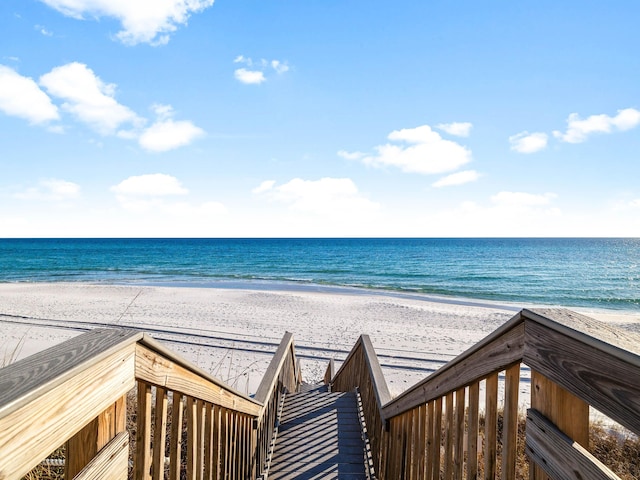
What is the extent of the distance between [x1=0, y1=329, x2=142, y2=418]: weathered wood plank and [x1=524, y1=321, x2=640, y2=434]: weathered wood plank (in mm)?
1274

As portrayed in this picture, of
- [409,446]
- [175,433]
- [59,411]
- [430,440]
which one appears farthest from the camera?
[409,446]

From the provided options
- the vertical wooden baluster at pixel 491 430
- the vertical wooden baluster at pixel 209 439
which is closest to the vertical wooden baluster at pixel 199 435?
the vertical wooden baluster at pixel 209 439

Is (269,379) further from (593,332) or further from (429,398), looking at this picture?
(593,332)

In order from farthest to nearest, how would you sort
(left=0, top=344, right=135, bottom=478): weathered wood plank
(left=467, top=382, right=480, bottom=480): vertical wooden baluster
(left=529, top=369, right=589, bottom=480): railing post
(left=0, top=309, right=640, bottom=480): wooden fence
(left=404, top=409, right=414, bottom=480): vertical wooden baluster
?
(left=404, top=409, right=414, bottom=480): vertical wooden baluster
(left=467, top=382, right=480, bottom=480): vertical wooden baluster
(left=529, top=369, right=589, bottom=480): railing post
(left=0, top=309, right=640, bottom=480): wooden fence
(left=0, top=344, right=135, bottom=478): weathered wood plank

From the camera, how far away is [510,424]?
1.34 metres

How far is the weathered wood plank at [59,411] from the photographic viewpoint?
731mm

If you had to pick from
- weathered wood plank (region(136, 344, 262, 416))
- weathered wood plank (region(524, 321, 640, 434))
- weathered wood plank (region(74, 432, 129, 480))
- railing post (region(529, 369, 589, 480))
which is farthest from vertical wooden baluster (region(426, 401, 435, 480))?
weathered wood plank (region(74, 432, 129, 480))

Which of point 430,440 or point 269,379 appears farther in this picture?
point 269,379

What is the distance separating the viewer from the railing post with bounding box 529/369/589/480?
110 cm

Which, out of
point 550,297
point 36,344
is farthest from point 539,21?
point 550,297

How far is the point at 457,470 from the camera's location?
5.75 feet

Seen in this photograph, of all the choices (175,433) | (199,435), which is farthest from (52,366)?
(199,435)

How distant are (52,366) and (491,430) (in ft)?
4.84

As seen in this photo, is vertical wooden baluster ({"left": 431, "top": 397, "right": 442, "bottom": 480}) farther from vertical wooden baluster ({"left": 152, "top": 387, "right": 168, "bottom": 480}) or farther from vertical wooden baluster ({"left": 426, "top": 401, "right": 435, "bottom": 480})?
vertical wooden baluster ({"left": 152, "top": 387, "right": 168, "bottom": 480})
